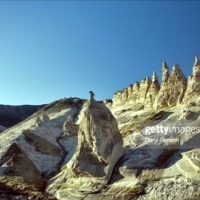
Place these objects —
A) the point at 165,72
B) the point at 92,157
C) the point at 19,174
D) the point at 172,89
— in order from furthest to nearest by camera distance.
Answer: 1. the point at 165,72
2. the point at 172,89
3. the point at 19,174
4. the point at 92,157

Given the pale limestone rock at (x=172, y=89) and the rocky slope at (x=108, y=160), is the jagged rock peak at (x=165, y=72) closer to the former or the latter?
the pale limestone rock at (x=172, y=89)

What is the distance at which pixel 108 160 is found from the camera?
19.0m

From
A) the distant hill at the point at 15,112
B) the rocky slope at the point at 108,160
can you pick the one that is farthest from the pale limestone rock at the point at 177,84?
the distant hill at the point at 15,112

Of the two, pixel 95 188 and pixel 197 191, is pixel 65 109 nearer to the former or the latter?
pixel 95 188

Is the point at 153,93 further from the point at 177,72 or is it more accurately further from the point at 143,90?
the point at 143,90

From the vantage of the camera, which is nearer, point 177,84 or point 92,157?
point 92,157

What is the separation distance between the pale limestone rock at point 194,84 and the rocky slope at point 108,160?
2220 mm

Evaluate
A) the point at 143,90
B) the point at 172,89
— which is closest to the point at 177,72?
the point at 172,89

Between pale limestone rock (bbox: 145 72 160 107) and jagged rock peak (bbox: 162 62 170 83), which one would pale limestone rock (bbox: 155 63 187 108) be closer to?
jagged rock peak (bbox: 162 62 170 83)

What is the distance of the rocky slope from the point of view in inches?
668

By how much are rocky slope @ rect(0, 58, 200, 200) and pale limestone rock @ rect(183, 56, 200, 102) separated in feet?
7.28

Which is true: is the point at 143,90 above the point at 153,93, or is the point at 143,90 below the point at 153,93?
above

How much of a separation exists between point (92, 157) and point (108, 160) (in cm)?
113

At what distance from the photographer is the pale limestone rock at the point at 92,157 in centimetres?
1836
